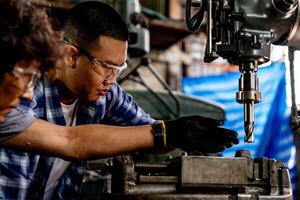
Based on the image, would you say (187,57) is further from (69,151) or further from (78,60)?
(69,151)

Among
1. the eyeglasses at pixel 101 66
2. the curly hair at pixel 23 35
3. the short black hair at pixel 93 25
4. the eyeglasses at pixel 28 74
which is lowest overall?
the eyeglasses at pixel 28 74

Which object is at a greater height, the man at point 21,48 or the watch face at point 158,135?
the man at point 21,48

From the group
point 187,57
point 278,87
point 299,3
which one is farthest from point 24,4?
point 187,57

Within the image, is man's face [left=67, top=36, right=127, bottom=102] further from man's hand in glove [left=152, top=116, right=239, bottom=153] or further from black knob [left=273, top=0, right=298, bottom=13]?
black knob [left=273, top=0, right=298, bottom=13]

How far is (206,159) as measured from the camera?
134 centimetres

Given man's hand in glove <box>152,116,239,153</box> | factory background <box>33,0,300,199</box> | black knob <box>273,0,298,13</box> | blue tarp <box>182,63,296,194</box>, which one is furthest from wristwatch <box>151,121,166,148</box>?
blue tarp <box>182,63,296,194</box>

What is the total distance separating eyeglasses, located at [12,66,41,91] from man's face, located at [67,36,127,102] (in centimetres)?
59

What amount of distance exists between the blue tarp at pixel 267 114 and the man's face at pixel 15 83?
2.72 m

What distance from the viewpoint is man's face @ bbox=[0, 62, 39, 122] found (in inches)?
44.6

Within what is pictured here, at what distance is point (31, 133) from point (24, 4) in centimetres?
43

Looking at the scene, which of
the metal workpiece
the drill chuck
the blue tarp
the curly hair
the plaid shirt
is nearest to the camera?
the curly hair

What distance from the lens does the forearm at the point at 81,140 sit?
143 cm

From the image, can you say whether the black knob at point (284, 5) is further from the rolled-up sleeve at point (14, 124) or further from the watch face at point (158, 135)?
the rolled-up sleeve at point (14, 124)

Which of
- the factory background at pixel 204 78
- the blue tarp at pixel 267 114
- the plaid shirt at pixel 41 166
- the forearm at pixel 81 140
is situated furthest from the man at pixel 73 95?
the blue tarp at pixel 267 114
